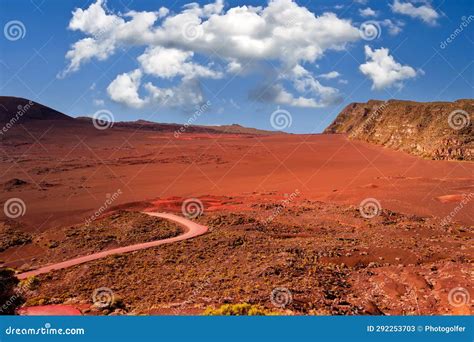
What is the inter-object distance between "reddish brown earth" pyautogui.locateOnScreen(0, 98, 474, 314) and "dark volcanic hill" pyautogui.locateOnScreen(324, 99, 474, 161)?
1.89m

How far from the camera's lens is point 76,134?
261 ft

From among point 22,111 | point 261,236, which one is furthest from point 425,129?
point 22,111

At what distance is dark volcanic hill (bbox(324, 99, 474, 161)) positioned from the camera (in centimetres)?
4366

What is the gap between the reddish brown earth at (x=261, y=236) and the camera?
505 inches

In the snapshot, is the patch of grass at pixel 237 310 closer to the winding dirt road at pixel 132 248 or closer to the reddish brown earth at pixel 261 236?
the reddish brown earth at pixel 261 236

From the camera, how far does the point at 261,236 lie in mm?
19797

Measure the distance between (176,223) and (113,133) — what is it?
222ft

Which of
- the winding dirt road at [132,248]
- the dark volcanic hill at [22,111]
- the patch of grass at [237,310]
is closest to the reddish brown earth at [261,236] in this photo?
the patch of grass at [237,310]

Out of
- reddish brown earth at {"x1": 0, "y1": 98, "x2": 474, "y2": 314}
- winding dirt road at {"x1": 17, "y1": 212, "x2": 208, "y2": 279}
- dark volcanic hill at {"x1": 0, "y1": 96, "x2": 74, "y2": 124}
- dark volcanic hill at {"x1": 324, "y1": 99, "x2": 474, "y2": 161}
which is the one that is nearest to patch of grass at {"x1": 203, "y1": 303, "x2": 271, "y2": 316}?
reddish brown earth at {"x1": 0, "y1": 98, "x2": 474, "y2": 314}

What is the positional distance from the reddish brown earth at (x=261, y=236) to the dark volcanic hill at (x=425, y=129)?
6.19 ft

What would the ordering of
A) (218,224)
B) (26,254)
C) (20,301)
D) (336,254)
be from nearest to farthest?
(20,301) → (336,254) → (26,254) → (218,224)

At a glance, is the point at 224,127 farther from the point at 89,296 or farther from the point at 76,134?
the point at 89,296

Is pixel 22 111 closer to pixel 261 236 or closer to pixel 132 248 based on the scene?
pixel 132 248

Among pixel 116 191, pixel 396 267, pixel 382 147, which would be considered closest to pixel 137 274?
pixel 396 267
